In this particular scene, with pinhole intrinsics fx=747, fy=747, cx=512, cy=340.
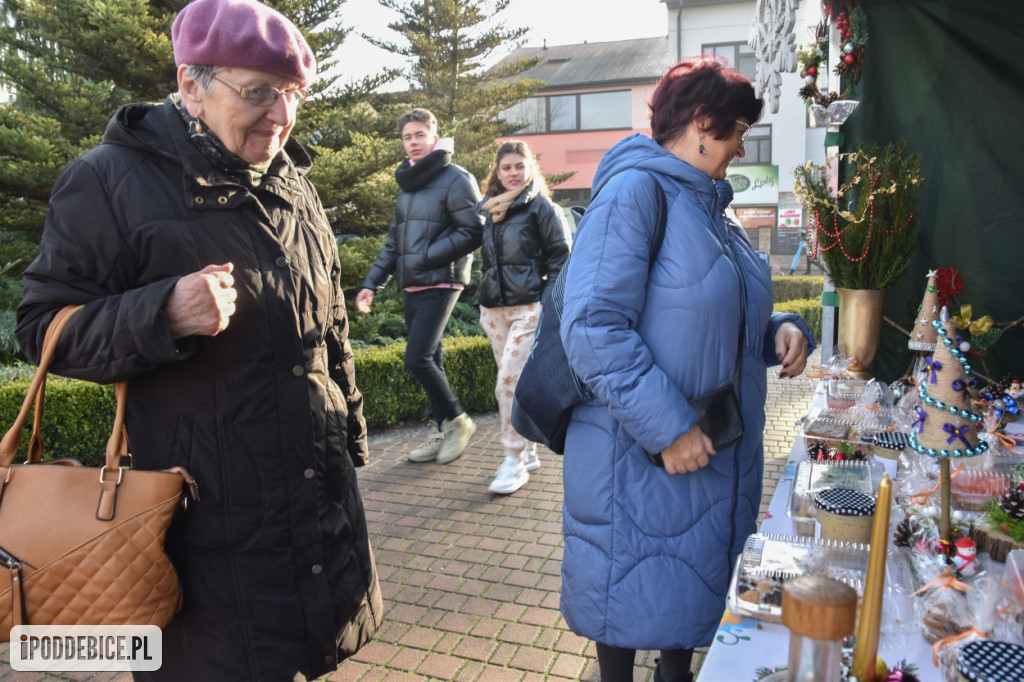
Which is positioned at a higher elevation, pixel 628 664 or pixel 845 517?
pixel 845 517

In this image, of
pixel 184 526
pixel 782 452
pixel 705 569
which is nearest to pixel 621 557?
pixel 705 569

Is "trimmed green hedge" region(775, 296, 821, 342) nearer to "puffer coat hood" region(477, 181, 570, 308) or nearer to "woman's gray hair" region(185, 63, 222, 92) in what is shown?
"puffer coat hood" region(477, 181, 570, 308)

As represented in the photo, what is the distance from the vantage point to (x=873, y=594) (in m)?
0.95

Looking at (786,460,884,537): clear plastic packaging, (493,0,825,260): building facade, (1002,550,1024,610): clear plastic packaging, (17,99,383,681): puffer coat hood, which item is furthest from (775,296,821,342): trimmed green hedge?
(493,0,825,260): building facade

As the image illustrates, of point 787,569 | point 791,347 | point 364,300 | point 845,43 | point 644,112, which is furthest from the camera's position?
point 644,112

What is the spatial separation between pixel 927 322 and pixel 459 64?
15.5 m

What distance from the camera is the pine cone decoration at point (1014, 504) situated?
5.48ft

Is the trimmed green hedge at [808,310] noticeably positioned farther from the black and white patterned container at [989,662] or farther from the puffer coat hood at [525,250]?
the black and white patterned container at [989,662]

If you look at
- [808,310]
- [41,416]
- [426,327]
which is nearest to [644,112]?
[808,310]

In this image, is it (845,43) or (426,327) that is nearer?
(845,43)

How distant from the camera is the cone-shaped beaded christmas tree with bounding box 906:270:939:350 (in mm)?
2623

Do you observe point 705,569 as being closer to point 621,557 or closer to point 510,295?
point 621,557

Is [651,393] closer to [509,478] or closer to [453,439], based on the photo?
[509,478]

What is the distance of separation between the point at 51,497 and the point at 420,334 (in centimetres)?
364
